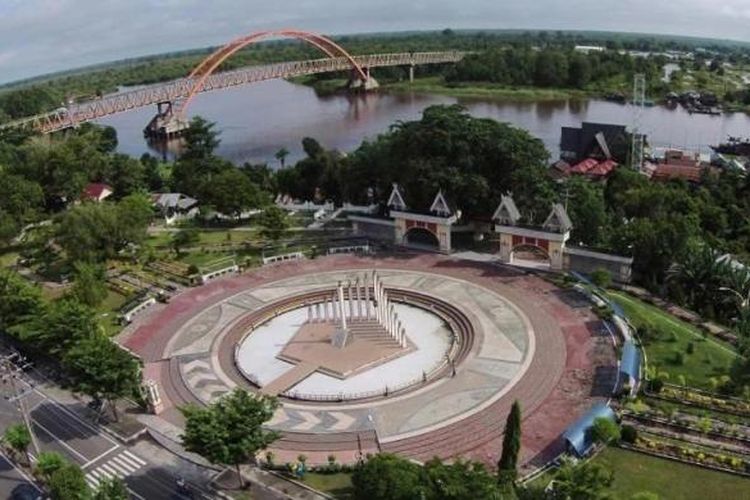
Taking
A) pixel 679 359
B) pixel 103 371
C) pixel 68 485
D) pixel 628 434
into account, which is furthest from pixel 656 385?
pixel 103 371

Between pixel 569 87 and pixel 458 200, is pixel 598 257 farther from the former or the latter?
pixel 569 87

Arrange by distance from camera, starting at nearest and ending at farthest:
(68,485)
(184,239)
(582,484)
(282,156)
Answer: (582,484) → (68,485) → (184,239) → (282,156)

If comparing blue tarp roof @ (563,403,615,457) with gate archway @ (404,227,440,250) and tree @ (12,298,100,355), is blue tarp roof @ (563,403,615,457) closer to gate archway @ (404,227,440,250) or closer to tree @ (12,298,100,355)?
gate archway @ (404,227,440,250)

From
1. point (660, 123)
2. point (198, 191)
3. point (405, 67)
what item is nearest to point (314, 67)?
point (405, 67)

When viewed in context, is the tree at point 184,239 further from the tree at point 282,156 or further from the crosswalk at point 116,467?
the tree at point 282,156

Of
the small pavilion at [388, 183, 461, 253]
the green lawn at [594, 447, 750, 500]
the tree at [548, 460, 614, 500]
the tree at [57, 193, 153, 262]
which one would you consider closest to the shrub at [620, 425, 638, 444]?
the green lawn at [594, 447, 750, 500]

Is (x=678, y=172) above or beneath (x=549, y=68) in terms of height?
beneath

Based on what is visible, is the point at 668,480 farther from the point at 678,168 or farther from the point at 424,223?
the point at 678,168

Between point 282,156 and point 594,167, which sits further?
point 282,156
